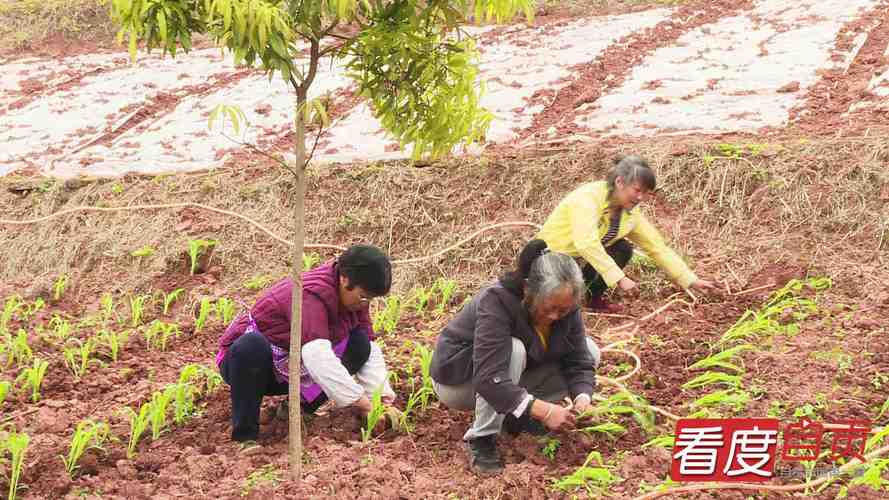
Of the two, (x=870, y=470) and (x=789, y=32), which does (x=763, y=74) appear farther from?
(x=870, y=470)

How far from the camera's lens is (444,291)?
5371mm

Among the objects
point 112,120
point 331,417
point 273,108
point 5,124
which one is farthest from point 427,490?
point 5,124

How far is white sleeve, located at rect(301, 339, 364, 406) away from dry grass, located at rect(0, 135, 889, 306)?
2.34 meters

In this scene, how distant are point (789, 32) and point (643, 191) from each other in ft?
18.2

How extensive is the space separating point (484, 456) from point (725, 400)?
981 millimetres

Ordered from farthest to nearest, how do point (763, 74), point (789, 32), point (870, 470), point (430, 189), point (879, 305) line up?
point (789, 32) < point (763, 74) < point (430, 189) < point (879, 305) < point (870, 470)

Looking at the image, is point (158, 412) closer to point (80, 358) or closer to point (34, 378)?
point (34, 378)

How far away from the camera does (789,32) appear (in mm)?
8805

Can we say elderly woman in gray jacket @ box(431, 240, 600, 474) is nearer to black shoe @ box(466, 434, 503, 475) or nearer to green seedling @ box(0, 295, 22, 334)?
black shoe @ box(466, 434, 503, 475)

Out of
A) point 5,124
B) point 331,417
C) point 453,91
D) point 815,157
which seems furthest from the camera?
point 5,124

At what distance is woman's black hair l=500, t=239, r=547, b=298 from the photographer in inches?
118

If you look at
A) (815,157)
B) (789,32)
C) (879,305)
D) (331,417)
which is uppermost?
(789,32)

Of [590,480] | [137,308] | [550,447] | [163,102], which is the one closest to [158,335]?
[137,308]

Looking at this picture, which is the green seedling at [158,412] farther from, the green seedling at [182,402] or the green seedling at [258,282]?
the green seedling at [258,282]
